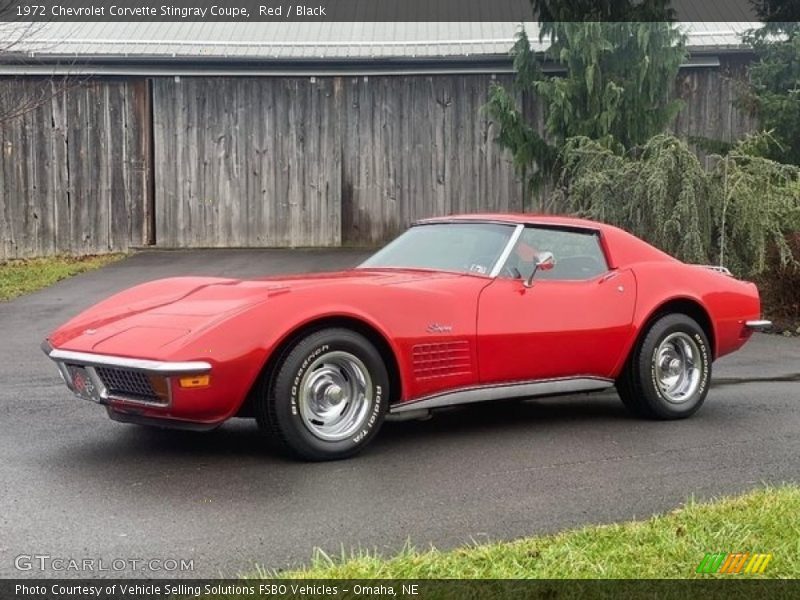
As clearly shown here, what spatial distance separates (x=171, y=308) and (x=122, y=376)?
52 centimetres

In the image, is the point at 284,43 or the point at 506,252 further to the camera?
the point at 284,43

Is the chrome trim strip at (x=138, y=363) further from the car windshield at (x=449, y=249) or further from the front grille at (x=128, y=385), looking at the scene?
the car windshield at (x=449, y=249)

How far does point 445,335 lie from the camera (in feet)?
18.5

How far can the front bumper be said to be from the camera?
486 centimetres

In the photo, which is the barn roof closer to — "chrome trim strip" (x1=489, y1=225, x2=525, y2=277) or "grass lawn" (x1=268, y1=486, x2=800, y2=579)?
"chrome trim strip" (x1=489, y1=225, x2=525, y2=277)

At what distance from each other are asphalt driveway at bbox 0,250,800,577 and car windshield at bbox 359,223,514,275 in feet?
3.35

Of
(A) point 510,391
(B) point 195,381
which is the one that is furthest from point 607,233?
(B) point 195,381

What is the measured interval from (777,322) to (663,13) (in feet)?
15.7

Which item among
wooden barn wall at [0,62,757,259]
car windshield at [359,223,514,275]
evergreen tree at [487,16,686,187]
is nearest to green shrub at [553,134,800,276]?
evergreen tree at [487,16,686,187]

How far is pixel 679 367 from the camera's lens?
6766 mm

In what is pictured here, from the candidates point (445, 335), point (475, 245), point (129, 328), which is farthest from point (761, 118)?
point (129, 328)

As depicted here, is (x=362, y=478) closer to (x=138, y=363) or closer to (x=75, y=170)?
(x=138, y=363)

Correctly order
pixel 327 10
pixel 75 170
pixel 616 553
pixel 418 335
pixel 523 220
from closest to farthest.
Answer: pixel 616 553 → pixel 418 335 → pixel 523 220 → pixel 75 170 → pixel 327 10

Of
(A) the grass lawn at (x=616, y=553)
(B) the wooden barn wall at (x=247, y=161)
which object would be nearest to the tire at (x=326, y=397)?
(A) the grass lawn at (x=616, y=553)
